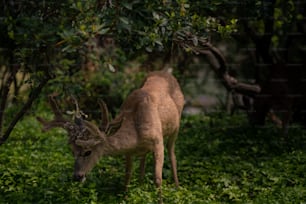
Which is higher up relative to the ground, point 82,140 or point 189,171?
point 82,140

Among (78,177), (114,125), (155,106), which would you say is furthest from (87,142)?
(155,106)

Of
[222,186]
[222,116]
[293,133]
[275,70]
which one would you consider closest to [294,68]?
[275,70]

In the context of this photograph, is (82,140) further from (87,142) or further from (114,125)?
(114,125)

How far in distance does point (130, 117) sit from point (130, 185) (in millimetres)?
626

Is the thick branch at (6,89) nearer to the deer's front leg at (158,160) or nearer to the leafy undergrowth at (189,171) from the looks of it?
the leafy undergrowth at (189,171)

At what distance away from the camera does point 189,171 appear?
5898 millimetres

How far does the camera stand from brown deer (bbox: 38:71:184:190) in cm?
452

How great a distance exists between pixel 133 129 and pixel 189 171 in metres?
1.27

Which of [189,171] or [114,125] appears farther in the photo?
[189,171]

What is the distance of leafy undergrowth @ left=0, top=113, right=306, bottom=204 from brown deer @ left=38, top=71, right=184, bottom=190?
0.84 feet

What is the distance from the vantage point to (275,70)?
7371 mm

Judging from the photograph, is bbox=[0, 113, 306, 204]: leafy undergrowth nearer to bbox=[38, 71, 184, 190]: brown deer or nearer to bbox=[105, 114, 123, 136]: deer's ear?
bbox=[38, 71, 184, 190]: brown deer

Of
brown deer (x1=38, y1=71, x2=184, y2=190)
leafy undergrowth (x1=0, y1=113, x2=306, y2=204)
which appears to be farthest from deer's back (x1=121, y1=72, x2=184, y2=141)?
leafy undergrowth (x1=0, y1=113, x2=306, y2=204)

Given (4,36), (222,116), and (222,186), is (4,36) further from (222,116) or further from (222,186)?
(222,116)
